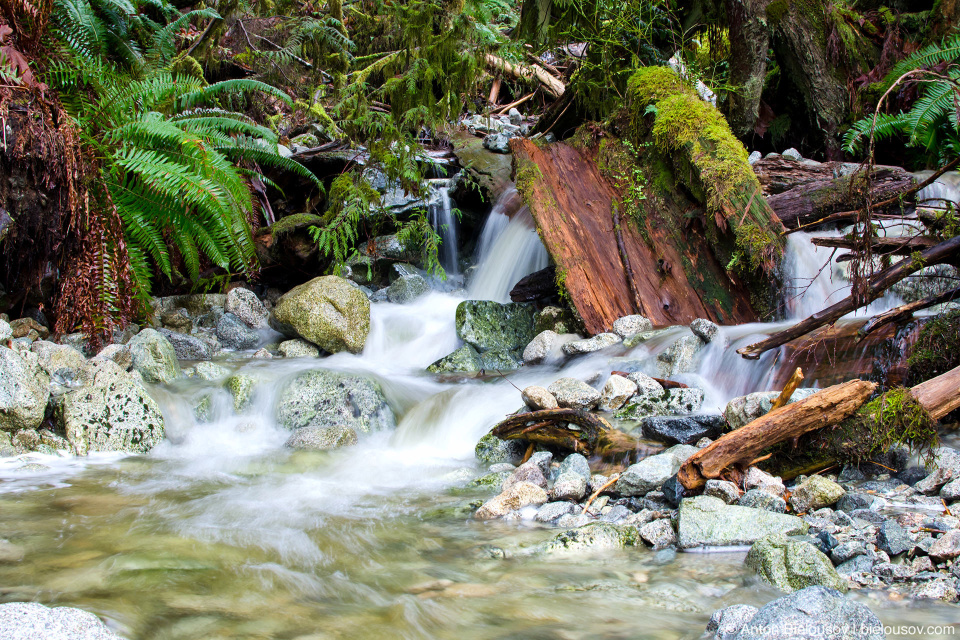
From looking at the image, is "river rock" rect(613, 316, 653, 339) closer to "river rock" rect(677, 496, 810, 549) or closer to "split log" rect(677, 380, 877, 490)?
"split log" rect(677, 380, 877, 490)

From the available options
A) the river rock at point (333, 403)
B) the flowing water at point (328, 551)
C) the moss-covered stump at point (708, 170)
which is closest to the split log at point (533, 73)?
the moss-covered stump at point (708, 170)

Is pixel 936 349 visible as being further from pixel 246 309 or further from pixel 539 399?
pixel 246 309

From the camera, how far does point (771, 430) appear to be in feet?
10.4

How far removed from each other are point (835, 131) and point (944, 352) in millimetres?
6019

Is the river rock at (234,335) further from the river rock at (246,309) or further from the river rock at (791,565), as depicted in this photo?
the river rock at (791,565)

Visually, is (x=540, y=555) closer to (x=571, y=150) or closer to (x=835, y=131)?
(x=571, y=150)

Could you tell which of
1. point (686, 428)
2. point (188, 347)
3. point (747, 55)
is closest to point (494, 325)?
point (188, 347)

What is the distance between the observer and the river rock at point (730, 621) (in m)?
1.91

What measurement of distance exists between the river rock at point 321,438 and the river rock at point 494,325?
2144 mm

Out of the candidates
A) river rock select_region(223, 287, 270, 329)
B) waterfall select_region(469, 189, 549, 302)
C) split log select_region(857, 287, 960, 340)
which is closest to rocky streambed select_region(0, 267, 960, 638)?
split log select_region(857, 287, 960, 340)

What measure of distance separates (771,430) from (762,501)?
15.6 inches

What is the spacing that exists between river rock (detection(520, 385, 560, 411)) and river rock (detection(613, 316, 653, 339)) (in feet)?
5.65

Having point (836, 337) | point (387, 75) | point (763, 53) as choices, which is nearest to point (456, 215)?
point (387, 75)

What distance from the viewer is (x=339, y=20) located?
462 inches
